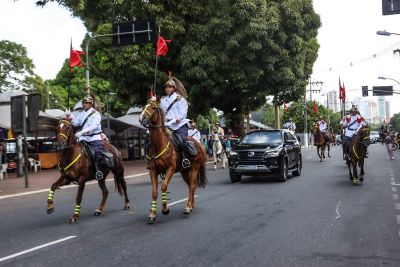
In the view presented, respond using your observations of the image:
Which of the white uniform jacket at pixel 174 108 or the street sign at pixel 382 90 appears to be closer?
the white uniform jacket at pixel 174 108

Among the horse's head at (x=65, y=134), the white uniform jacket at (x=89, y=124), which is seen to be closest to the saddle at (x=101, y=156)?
the white uniform jacket at (x=89, y=124)

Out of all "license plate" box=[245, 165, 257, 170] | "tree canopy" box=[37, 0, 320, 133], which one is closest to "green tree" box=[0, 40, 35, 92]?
"tree canopy" box=[37, 0, 320, 133]

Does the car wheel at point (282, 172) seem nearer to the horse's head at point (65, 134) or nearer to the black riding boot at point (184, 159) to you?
the black riding boot at point (184, 159)

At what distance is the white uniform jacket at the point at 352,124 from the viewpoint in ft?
48.8

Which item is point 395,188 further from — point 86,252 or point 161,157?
point 86,252

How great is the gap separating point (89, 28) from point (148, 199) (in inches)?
776

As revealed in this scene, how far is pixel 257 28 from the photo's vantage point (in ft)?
89.6

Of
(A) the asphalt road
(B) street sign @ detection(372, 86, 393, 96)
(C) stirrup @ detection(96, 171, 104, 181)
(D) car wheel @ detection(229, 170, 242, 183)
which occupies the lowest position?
(A) the asphalt road

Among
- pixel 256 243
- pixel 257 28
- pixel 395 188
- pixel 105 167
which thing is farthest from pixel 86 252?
pixel 257 28

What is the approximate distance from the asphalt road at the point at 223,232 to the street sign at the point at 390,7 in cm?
636

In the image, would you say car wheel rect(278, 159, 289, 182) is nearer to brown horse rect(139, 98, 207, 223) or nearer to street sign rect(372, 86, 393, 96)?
brown horse rect(139, 98, 207, 223)

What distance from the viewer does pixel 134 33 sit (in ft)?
71.6

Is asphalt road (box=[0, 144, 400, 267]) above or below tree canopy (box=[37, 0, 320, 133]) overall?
below

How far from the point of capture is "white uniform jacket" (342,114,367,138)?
586 inches
